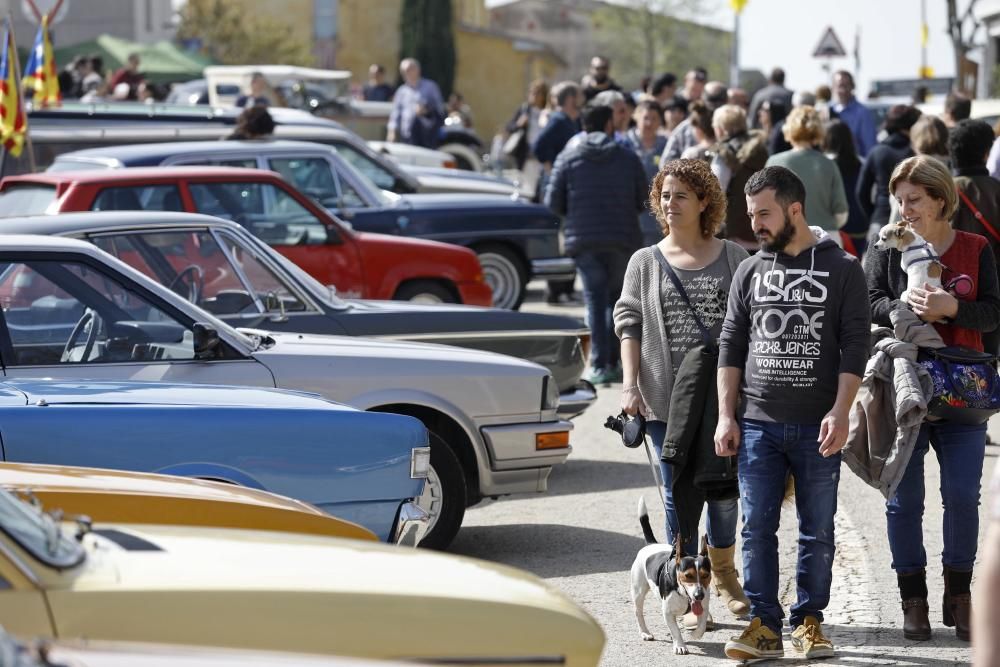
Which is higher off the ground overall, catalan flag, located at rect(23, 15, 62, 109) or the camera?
catalan flag, located at rect(23, 15, 62, 109)

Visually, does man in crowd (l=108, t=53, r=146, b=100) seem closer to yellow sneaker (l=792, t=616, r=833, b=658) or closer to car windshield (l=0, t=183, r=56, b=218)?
car windshield (l=0, t=183, r=56, b=218)

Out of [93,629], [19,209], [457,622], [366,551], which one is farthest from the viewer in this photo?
[19,209]

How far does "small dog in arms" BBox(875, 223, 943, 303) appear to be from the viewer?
5.70m

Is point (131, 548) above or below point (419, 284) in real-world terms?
above

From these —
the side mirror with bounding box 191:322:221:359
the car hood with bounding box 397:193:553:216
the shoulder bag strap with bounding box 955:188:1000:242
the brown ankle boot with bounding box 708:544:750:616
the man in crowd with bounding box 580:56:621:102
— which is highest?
the man in crowd with bounding box 580:56:621:102

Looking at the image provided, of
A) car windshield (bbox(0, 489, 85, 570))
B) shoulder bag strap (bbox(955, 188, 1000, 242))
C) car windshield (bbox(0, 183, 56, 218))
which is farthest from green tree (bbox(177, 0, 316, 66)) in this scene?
car windshield (bbox(0, 489, 85, 570))

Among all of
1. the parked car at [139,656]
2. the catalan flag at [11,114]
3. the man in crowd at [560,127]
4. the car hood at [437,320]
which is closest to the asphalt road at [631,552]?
the car hood at [437,320]

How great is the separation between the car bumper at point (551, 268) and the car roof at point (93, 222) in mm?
6854

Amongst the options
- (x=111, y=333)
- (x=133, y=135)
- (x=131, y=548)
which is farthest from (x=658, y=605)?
(x=133, y=135)

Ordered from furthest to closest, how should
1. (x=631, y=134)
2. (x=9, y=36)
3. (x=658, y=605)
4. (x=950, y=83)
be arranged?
(x=950, y=83) → (x=631, y=134) → (x=9, y=36) → (x=658, y=605)

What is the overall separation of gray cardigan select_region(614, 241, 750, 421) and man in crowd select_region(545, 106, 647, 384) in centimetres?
517

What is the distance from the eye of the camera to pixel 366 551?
3582 millimetres

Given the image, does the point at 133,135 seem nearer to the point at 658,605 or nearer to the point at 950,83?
the point at 658,605

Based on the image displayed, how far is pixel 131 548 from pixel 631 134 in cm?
1161
